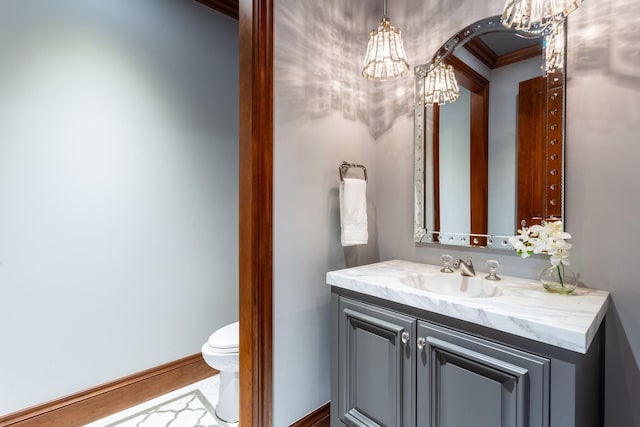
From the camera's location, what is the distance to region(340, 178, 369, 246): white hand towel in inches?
58.1

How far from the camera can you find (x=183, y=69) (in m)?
1.99

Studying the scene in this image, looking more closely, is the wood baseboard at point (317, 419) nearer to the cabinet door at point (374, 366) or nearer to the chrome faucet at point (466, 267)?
the cabinet door at point (374, 366)

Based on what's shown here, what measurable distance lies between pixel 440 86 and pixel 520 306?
1.15 meters

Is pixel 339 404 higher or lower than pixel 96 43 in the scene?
lower

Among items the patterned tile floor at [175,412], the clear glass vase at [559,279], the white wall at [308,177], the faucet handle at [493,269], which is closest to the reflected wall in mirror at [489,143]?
the faucet handle at [493,269]

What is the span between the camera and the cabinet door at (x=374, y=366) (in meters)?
1.07

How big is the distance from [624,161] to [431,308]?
879 millimetres

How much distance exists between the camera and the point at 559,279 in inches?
42.6

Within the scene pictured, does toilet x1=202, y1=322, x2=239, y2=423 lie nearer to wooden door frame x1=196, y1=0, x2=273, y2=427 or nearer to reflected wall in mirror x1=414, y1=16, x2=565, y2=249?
wooden door frame x1=196, y1=0, x2=273, y2=427

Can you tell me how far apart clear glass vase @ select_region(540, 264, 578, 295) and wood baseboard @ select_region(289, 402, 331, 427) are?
1.16m

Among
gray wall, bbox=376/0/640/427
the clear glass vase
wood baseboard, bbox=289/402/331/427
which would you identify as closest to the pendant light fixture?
gray wall, bbox=376/0/640/427

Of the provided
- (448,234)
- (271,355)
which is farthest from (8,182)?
(448,234)

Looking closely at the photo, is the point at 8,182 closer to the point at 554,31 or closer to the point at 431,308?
the point at 431,308

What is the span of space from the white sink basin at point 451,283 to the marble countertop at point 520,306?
66 millimetres
